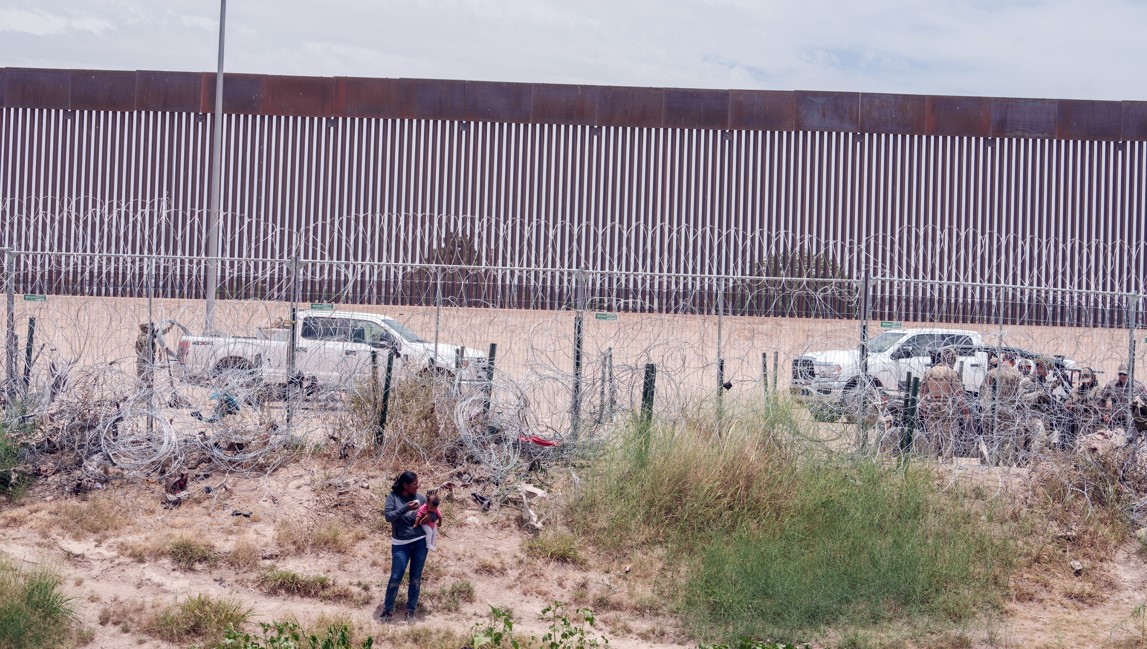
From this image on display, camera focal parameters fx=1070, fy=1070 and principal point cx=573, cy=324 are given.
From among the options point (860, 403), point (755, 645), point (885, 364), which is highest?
point (885, 364)

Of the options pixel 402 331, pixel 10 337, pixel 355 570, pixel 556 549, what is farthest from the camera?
pixel 402 331

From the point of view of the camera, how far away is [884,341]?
1121cm

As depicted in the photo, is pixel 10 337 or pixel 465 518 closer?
pixel 465 518

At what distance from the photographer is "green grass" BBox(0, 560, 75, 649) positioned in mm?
6672

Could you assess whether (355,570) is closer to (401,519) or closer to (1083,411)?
(401,519)

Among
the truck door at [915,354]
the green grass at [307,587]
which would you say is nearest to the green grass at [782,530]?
the truck door at [915,354]

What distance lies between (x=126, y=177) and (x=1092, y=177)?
56.1ft

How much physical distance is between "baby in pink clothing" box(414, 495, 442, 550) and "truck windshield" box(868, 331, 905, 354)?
17.8 feet

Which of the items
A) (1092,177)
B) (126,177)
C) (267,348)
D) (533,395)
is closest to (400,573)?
(533,395)

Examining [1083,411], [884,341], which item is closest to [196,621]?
[884,341]

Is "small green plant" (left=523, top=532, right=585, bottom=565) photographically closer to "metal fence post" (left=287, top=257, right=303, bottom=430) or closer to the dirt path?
the dirt path

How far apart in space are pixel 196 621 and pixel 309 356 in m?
3.21

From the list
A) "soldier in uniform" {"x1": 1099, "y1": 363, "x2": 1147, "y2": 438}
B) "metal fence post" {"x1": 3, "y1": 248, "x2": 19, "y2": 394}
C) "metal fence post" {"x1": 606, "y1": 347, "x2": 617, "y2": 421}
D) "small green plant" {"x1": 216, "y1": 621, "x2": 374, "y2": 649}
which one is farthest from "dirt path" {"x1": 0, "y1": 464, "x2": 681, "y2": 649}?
"soldier in uniform" {"x1": 1099, "y1": 363, "x2": 1147, "y2": 438}

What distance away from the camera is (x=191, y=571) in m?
7.99
